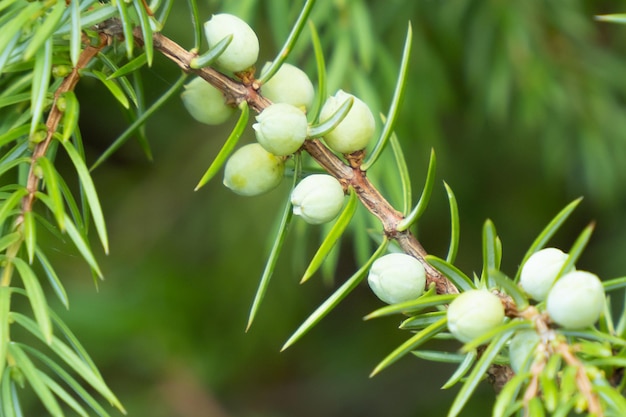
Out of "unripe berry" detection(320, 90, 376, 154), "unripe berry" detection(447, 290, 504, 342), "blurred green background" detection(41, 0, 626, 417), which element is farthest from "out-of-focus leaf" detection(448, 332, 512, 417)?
"blurred green background" detection(41, 0, 626, 417)

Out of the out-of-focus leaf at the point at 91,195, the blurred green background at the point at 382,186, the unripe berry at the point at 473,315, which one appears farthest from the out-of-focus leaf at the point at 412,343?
the blurred green background at the point at 382,186

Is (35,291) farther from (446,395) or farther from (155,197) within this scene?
(446,395)

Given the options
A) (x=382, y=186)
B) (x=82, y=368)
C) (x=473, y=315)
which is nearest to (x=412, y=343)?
(x=473, y=315)

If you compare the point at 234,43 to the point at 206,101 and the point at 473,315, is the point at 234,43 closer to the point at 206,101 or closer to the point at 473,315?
the point at 206,101

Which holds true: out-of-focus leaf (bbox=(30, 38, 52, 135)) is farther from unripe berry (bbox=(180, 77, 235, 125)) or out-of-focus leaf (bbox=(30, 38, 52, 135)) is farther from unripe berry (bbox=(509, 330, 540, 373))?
unripe berry (bbox=(509, 330, 540, 373))

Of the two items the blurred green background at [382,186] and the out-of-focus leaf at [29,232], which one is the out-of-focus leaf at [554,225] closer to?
the out-of-focus leaf at [29,232]

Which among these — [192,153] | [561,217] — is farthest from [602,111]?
[561,217]
